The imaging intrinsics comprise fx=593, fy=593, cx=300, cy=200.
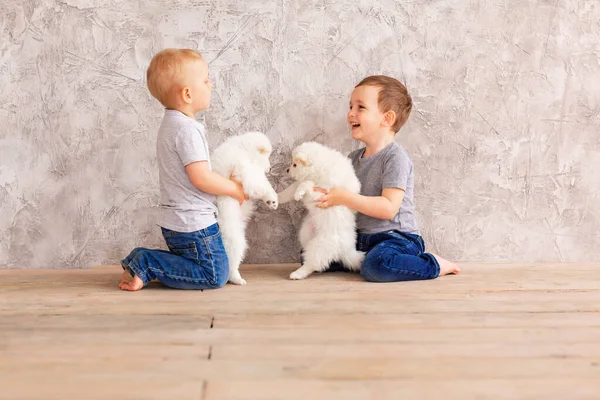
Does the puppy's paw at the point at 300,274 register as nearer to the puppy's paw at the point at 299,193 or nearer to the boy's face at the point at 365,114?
the puppy's paw at the point at 299,193

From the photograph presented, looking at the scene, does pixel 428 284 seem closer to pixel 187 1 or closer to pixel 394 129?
pixel 394 129

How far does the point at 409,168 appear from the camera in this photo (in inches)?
100

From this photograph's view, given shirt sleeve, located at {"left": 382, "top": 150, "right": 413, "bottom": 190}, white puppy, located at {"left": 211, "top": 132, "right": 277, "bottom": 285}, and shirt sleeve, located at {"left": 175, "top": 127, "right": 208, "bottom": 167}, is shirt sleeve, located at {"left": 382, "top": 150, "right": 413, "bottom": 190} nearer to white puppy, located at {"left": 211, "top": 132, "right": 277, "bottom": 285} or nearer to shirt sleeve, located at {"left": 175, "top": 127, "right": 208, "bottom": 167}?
white puppy, located at {"left": 211, "top": 132, "right": 277, "bottom": 285}

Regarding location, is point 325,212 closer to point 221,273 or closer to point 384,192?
point 384,192

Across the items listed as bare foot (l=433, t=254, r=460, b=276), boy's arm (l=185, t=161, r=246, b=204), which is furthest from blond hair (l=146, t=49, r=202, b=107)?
bare foot (l=433, t=254, r=460, b=276)

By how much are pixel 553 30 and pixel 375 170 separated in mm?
1050

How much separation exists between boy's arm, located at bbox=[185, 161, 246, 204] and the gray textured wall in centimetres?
45

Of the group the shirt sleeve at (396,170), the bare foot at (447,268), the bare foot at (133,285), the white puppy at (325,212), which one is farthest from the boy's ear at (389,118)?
the bare foot at (133,285)

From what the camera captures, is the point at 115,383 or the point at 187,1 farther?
the point at 187,1

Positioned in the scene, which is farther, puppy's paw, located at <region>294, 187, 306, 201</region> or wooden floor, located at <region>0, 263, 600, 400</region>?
puppy's paw, located at <region>294, 187, 306, 201</region>

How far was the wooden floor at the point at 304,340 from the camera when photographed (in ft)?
4.22

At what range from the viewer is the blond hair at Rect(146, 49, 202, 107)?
225cm

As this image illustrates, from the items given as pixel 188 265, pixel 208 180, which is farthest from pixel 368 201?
pixel 188 265

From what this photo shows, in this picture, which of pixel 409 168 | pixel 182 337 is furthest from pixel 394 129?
pixel 182 337
